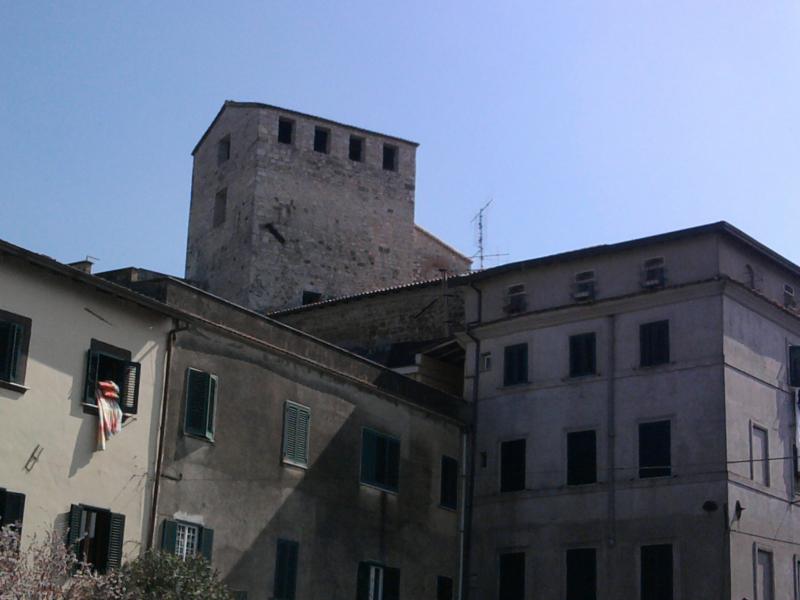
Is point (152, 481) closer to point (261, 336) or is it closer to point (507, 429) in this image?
point (261, 336)

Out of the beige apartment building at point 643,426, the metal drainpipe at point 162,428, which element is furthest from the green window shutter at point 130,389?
the beige apartment building at point 643,426

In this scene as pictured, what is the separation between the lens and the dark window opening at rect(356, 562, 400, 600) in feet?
111

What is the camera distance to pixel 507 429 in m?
38.7

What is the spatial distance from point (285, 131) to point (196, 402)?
2909 cm

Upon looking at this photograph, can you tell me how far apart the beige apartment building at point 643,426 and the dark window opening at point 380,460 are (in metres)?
3.88

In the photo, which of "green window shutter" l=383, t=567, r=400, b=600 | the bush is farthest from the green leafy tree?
"green window shutter" l=383, t=567, r=400, b=600

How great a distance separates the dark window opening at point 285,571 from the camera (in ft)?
103

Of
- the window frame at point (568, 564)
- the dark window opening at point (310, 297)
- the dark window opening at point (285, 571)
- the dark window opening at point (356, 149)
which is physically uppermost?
the dark window opening at point (356, 149)

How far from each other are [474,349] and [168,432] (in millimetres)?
13247

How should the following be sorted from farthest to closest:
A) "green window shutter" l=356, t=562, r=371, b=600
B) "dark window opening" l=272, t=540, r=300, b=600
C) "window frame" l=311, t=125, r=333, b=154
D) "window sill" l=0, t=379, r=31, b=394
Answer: "window frame" l=311, t=125, r=333, b=154, "green window shutter" l=356, t=562, r=371, b=600, "dark window opening" l=272, t=540, r=300, b=600, "window sill" l=0, t=379, r=31, b=394

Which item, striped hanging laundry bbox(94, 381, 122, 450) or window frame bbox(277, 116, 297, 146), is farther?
window frame bbox(277, 116, 297, 146)

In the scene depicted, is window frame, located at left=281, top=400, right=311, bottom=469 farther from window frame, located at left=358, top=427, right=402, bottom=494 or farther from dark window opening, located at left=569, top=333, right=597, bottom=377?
dark window opening, located at left=569, top=333, right=597, bottom=377

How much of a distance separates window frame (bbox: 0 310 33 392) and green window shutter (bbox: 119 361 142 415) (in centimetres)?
245

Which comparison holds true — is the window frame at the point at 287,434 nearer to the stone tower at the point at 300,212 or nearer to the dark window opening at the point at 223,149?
the stone tower at the point at 300,212
